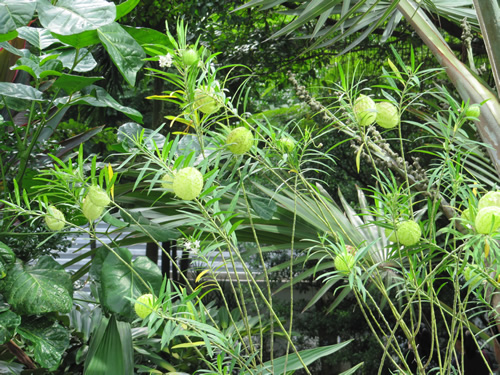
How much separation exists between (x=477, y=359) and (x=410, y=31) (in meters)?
1.82

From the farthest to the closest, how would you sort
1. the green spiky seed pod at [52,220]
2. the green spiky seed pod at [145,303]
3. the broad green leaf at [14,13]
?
the broad green leaf at [14,13], the green spiky seed pod at [52,220], the green spiky seed pod at [145,303]

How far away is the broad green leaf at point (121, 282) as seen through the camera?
998 millimetres

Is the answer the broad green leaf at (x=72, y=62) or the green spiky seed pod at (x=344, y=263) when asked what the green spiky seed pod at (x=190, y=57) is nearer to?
the green spiky seed pod at (x=344, y=263)

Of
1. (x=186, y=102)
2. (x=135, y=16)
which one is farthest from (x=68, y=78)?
(x=135, y=16)

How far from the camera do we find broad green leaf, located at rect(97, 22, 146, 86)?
3.01ft

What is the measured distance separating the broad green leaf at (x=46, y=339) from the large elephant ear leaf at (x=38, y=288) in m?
0.10

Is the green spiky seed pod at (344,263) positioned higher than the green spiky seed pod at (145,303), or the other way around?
the green spiky seed pod at (145,303)

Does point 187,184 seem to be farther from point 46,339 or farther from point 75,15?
point 46,339

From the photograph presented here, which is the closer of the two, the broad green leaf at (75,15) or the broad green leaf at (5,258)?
the broad green leaf at (75,15)

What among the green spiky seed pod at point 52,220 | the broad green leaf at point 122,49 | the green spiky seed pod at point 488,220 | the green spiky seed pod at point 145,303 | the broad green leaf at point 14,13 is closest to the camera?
the green spiky seed pod at point 488,220

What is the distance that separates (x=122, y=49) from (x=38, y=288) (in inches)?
20.5

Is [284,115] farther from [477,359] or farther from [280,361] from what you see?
[280,361]

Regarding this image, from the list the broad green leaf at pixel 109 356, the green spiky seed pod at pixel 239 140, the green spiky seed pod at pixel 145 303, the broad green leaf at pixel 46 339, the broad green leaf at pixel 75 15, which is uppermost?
the broad green leaf at pixel 75 15

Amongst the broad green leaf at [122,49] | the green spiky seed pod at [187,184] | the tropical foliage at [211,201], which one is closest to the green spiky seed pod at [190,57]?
the tropical foliage at [211,201]
